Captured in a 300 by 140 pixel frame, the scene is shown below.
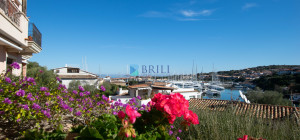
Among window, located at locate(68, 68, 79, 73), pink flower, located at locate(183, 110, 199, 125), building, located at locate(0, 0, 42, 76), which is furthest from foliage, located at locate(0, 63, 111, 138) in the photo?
window, located at locate(68, 68, 79, 73)

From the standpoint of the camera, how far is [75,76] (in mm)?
34156

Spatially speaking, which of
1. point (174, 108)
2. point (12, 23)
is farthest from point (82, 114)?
point (12, 23)

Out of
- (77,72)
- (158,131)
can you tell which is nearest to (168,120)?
(158,131)

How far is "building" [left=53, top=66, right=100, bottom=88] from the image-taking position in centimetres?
3278

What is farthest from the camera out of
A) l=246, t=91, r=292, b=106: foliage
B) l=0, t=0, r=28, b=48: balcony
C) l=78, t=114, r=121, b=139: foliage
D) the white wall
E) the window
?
the window

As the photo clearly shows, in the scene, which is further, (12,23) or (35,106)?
(12,23)

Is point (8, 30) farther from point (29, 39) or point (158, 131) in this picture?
point (158, 131)

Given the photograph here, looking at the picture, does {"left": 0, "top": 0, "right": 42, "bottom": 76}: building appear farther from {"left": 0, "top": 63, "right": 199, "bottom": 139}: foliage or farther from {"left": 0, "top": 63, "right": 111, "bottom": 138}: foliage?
{"left": 0, "top": 63, "right": 199, "bottom": 139}: foliage

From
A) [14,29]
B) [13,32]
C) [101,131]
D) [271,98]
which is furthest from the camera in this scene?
[271,98]

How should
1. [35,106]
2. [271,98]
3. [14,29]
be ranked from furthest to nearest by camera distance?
1. [271,98]
2. [14,29]
3. [35,106]

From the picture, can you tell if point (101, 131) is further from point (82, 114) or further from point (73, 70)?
point (73, 70)

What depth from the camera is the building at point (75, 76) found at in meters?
32.8

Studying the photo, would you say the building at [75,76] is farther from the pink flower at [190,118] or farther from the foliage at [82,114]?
the pink flower at [190,118]

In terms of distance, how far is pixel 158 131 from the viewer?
Result: 148cm
